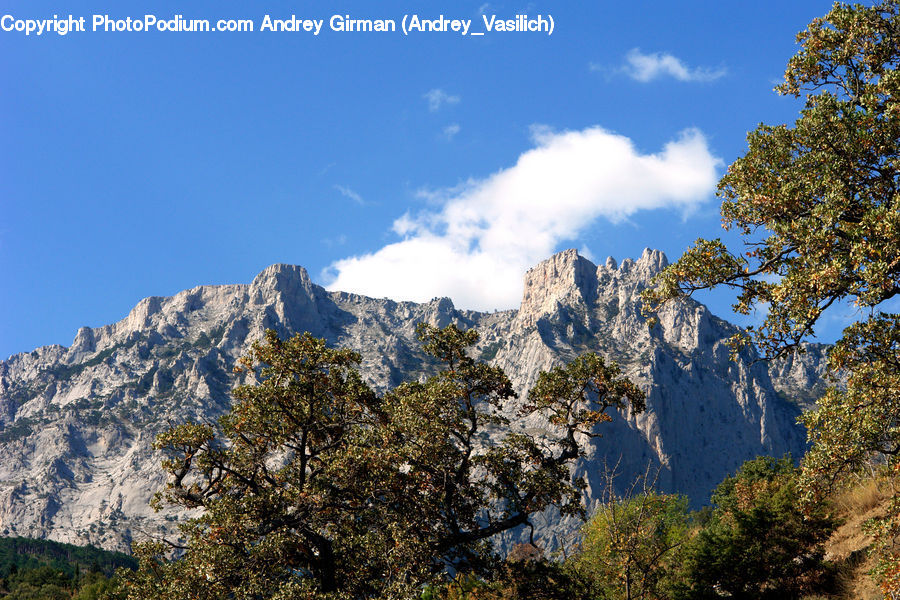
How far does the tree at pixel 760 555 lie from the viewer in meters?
26.5

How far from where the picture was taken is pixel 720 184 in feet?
61.6

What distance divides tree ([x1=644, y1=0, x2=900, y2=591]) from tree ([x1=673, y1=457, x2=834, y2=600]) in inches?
461

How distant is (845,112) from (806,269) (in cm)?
503

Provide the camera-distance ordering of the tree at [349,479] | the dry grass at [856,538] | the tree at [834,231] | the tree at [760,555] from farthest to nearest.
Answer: the tree at [760,555]
the dry grass at [856,538]
the tree at [349,479]
the tree at [834,231]

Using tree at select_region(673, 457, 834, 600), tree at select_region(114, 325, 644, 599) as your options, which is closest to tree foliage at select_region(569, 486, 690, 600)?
tree at select_region(673, 457, 834, 600)

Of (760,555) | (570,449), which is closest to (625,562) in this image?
(570,449)

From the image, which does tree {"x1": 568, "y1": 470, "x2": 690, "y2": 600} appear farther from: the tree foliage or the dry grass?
the dry grass

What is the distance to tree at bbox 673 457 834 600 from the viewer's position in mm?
26453

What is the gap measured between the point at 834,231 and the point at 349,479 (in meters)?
14.9

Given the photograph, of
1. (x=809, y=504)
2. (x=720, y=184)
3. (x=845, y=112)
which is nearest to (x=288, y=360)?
(x=720, y=184)

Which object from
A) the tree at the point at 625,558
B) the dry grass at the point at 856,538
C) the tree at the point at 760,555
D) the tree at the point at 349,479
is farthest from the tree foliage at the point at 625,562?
the dry grass at the point at 856,538

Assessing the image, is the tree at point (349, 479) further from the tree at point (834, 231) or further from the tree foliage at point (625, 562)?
the tree at point (834, 231)

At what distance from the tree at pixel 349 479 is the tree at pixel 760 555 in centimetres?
770

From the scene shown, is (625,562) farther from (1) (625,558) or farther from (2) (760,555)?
(2) (760,555)
